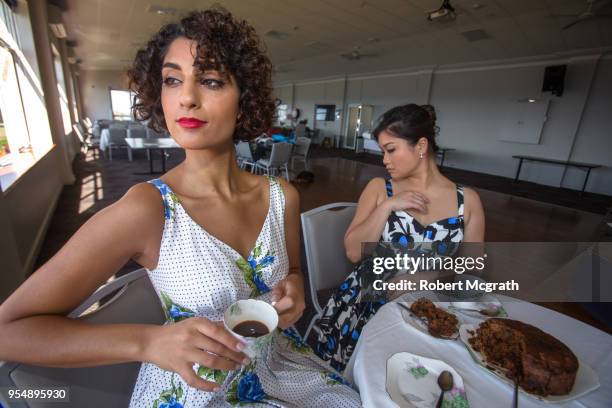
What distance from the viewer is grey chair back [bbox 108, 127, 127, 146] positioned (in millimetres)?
8047

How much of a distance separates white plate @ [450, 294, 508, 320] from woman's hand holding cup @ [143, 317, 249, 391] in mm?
807

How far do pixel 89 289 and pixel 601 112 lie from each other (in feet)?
35.9

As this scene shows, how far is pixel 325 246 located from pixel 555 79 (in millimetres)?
9688

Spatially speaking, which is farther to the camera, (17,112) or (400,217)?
(17,112)

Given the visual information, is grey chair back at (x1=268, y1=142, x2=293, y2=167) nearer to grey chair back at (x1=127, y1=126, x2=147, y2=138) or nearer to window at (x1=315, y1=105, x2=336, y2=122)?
grey chair back at (x1=127, y1=126, x2=147, y2=138)

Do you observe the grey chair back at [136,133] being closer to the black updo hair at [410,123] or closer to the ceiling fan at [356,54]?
the ceiling fan at [356,54]

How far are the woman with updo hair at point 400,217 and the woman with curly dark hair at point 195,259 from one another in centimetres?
35

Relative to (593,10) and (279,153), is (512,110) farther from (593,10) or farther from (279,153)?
Answer: (279,153)

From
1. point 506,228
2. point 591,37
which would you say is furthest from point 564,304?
point 591,37

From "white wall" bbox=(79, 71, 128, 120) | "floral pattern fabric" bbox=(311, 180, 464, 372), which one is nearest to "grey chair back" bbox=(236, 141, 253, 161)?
"floral pattern fabric" bbox=(311, 180, 464, 372)

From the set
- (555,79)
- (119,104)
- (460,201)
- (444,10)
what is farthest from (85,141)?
(555,79)

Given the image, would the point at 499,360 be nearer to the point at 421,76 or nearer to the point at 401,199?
the point at 401,199

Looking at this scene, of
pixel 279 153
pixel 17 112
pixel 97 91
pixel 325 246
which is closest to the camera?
pixel 325 246

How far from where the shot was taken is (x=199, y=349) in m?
0.55
